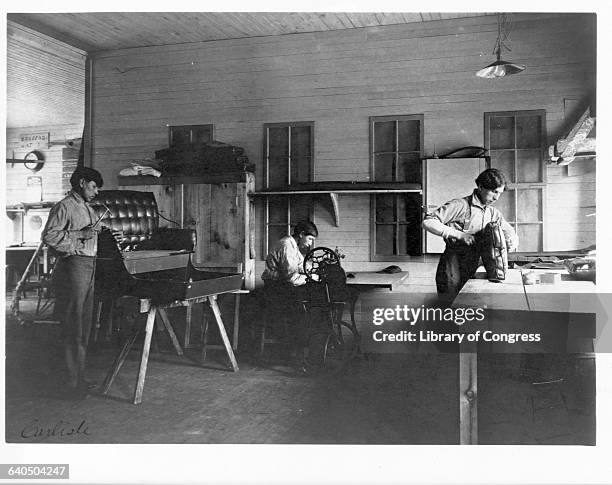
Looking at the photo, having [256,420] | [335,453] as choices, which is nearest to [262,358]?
[256,420]

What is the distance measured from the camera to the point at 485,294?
2693mm

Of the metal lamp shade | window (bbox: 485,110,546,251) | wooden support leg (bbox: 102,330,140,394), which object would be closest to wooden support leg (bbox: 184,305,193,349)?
wooden support leg (bbox: 102,330,140,394)

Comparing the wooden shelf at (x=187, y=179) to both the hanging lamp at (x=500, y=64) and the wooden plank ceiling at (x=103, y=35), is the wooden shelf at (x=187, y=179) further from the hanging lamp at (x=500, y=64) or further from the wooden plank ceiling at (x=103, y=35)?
the hanging lamp at (x=500, y=64)

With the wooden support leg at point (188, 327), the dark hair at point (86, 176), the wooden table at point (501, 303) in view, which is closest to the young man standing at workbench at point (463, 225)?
the wooden table at point (501, 303)

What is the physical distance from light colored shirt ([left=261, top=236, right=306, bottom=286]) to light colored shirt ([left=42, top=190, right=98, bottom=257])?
1.48m

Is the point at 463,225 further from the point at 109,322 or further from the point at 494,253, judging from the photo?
the point at 109,322

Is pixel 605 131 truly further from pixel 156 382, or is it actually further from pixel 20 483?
pixel 20 483

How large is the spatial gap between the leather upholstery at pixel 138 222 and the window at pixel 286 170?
2.69 feet

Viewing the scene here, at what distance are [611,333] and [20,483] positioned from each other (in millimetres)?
3063

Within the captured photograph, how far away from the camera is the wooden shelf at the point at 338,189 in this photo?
16.6 ft

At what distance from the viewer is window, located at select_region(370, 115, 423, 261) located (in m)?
5.21

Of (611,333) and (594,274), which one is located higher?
(594,274)

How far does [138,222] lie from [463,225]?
314cm

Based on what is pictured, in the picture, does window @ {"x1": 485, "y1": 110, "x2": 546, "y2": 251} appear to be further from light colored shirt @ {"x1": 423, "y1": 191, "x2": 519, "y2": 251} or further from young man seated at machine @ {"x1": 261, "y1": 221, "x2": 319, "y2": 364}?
young man seated at machine @ {"x1": 261, "y1": 221, "x2": 319, "y2": 364}
